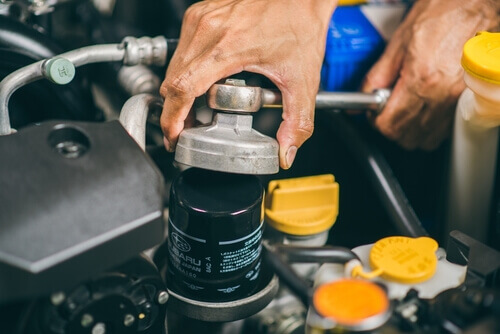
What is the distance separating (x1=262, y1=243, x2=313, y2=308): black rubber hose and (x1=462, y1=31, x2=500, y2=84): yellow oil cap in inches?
13.3

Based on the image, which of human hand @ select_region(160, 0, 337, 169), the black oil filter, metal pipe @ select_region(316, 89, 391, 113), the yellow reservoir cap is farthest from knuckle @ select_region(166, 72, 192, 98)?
the yellow reservoir cap

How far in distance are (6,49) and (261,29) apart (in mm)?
384

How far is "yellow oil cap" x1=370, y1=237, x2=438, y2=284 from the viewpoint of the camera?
640 millimetres

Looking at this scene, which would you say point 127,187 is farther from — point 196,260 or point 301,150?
point 301,150

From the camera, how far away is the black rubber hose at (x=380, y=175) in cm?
91

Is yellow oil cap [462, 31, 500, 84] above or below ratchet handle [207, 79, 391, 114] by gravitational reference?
above

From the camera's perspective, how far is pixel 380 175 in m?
0.95

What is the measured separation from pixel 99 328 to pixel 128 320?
0.10 feet

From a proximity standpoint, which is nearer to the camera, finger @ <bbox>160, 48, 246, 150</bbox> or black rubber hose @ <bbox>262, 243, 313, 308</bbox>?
black rubber hose @ <bbox>262, 243, 313, 308</bbox>

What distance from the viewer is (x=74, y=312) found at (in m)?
0.56

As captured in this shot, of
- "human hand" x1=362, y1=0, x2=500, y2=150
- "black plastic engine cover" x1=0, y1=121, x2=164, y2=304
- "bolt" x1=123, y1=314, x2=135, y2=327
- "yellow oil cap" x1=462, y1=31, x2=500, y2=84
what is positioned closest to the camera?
"black plastic engine cover" x1=0, y1=121, x2=164, y2=304

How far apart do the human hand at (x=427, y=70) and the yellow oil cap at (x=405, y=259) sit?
313 millimetres

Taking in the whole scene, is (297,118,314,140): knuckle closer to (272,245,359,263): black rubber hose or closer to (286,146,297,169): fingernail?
(286,146,297,169): fingernail

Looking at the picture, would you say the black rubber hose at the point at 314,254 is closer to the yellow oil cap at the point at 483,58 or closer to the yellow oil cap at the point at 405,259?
the yellow oil cap at the point at 405,259
